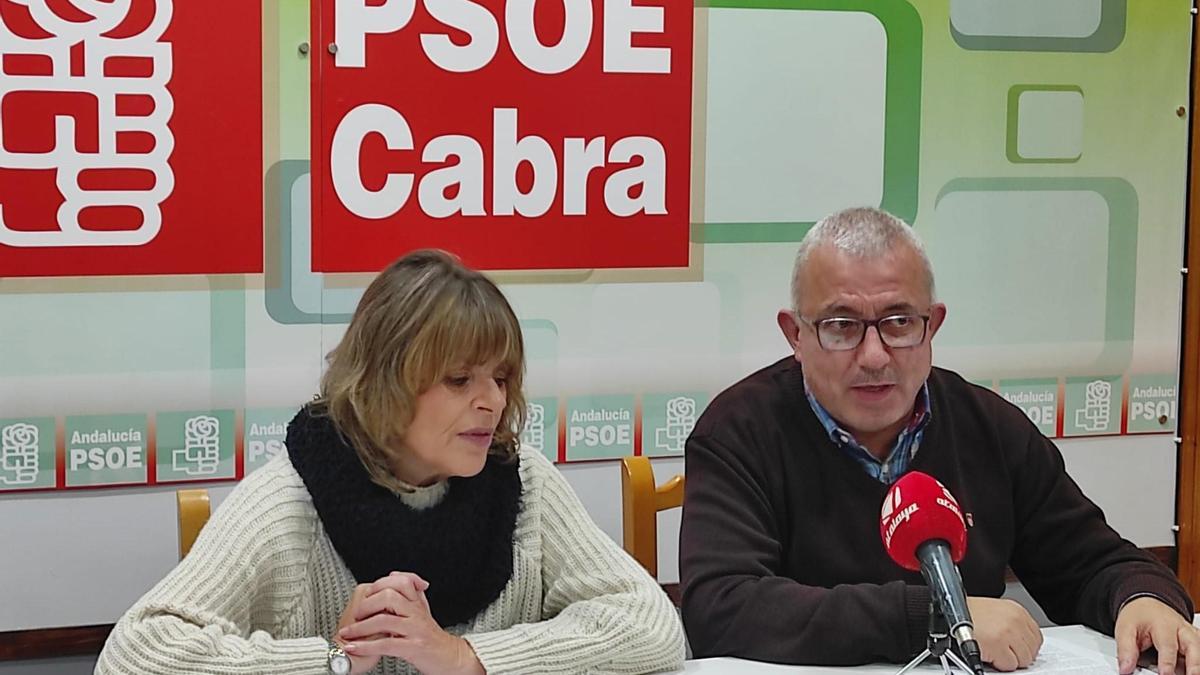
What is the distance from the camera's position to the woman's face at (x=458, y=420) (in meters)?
1.96

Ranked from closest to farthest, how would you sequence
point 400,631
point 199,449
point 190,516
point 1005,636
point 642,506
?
point 400,631 → point 1005,636 → point 190,516 → point 642,506 → point 199,449

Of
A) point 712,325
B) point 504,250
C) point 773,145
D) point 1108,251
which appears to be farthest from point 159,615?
point 1108,251

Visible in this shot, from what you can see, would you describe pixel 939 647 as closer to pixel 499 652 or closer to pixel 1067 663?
pixel 1067 663

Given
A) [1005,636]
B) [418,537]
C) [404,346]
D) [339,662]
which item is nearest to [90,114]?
[404,346]

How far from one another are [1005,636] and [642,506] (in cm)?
78

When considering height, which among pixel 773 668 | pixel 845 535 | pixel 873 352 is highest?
pixel 873 352

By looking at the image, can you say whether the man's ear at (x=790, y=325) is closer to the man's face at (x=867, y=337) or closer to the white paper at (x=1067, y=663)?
the man's face at (x=867, y=337)

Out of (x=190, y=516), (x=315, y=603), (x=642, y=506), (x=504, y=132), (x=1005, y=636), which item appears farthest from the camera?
(x=504, y=132)

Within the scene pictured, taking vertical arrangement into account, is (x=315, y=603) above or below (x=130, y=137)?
Result: below

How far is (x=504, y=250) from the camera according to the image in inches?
113

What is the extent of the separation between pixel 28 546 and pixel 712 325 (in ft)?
4.41

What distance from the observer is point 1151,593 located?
2092 millimetres

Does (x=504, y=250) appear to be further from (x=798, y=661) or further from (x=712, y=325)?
(x=798, y=661)

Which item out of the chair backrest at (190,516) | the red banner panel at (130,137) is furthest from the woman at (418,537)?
the red banner panel at (130,137)
